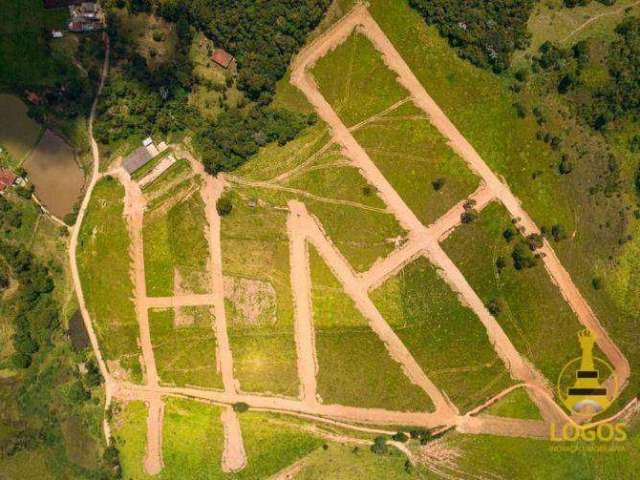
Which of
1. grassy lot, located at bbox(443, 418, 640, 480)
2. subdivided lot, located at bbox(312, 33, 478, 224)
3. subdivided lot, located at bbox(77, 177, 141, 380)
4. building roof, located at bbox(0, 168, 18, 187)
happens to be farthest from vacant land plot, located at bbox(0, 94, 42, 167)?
grassy lot, located at bbox(443, 418, 640, 480)

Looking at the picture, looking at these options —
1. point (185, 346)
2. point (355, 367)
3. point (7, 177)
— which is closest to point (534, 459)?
point (355, 367)

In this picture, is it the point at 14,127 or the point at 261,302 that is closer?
the point at 261,302

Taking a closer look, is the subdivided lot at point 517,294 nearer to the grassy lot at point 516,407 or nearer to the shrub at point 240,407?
the grassy lot at point 516,407

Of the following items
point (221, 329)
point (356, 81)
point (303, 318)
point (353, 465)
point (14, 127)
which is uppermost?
point (356, 81)

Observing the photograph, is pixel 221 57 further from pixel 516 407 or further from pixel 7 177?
pixel 516 407

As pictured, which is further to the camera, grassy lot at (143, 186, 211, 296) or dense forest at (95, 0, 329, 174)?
dense forest at (95, 0, 329, 174)

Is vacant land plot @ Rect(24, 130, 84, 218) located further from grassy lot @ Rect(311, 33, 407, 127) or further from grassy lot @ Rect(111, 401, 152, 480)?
grassy lot @ Rect(311, 33, 407, 127)
